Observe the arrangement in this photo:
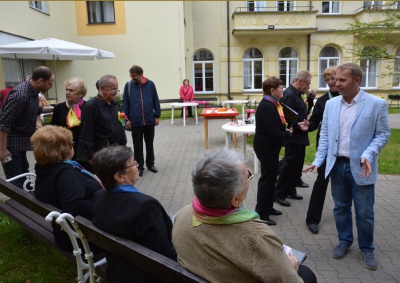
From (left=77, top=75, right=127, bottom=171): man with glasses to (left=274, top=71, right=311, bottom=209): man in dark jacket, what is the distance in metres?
2.14

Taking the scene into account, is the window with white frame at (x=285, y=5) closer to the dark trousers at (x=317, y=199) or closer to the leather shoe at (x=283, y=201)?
the leather shoe at (x=283, y=201)

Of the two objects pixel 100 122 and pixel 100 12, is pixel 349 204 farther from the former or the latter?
pixel 100 12

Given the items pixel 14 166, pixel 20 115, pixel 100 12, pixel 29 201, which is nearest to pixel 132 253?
pixel 29 201

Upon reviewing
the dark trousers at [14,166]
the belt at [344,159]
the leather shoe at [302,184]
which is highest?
the belt at [344,159]

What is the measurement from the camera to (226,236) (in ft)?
5.14

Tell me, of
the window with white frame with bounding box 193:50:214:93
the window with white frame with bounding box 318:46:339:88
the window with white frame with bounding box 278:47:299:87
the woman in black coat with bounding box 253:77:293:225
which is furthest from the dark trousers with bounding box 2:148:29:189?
the window with white frame with bounding box 318:46:339:88

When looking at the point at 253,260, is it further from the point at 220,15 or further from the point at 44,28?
the point at 220,15

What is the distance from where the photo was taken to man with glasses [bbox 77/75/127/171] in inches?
162

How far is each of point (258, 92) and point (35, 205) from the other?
1943 cm

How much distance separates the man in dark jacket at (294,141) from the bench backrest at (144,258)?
9.88ft

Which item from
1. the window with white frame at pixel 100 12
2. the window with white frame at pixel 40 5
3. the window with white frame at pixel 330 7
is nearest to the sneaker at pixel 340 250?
the window with white frame at pixel 40 5

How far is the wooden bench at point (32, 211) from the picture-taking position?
2.44 metres

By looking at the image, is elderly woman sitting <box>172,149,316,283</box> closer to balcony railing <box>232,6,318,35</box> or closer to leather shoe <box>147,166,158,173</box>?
leather shoe <box>147,166,158,173</box>

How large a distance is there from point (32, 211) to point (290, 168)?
3044mm
